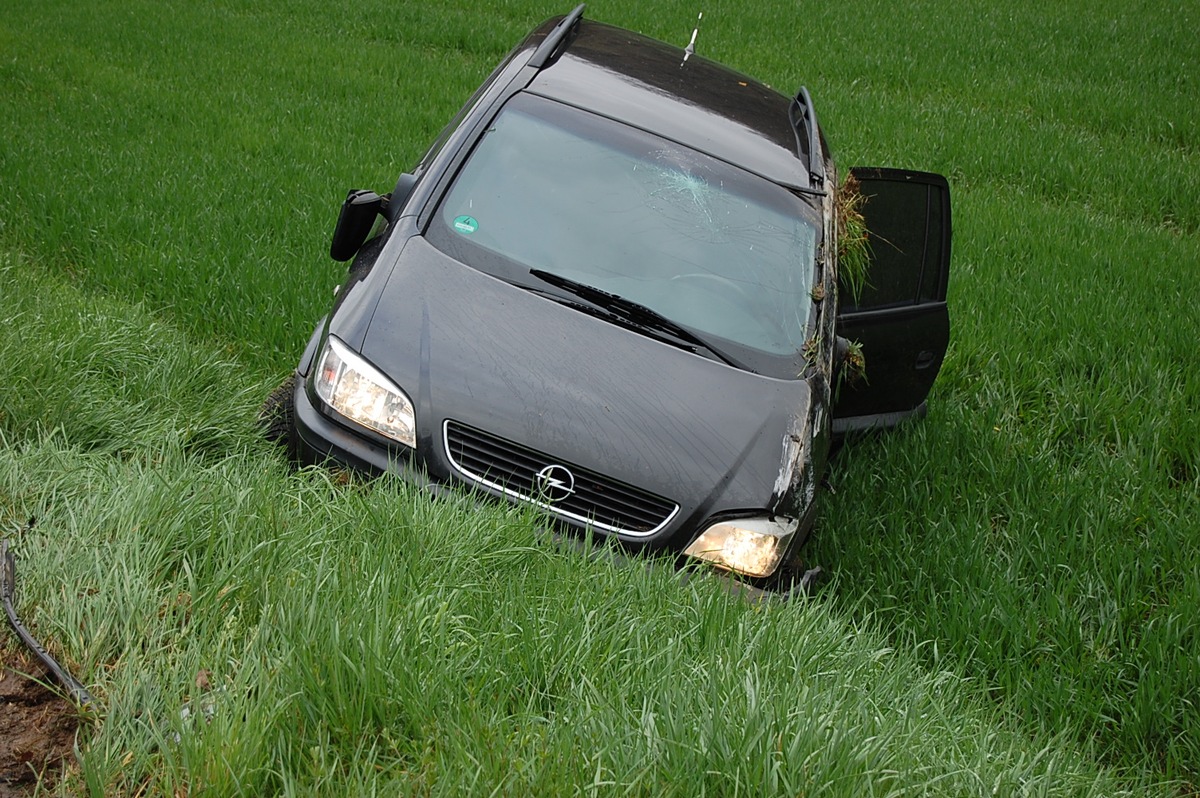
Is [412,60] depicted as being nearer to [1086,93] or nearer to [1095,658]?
[1086,93]

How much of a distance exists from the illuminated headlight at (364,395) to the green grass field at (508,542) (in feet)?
0.75

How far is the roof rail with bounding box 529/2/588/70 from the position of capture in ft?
17.0

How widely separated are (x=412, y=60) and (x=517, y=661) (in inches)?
473

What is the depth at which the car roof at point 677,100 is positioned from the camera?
4969mm

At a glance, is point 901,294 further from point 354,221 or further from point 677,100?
point 354,221

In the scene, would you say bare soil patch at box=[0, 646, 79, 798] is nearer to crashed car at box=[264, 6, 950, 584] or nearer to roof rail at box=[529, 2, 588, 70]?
crashed car at box=[264, 6, 950, 584]

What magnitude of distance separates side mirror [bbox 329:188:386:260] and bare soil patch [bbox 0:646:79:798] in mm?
2260

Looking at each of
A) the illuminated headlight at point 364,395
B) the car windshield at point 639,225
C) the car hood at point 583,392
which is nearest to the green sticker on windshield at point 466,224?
the car windshield at point 639,225

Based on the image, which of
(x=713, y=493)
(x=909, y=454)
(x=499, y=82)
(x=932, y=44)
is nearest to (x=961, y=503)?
(x=909, y=454)

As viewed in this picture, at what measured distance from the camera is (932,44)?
660 inches

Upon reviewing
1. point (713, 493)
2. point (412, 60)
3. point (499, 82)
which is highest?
point (499, 82)

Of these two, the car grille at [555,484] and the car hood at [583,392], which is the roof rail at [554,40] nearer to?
the car hood at [583,392]

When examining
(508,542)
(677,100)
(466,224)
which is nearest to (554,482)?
(508,542)

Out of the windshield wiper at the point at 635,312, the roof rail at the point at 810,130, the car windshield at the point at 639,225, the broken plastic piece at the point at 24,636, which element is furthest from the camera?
the roof rail at the point at 810,130
